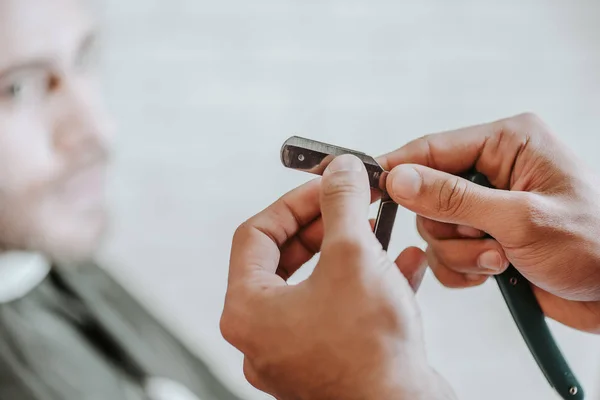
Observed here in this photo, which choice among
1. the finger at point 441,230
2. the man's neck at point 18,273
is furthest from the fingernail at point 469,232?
the man's neck at point 18,273

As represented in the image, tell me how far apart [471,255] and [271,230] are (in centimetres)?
23

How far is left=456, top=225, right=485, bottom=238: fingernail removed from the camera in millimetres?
698

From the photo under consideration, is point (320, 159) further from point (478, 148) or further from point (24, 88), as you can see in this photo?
point (24, 88)

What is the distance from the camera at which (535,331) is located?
2.23 ft

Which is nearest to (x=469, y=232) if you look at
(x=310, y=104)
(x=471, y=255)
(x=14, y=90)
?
(x=471, y=255)

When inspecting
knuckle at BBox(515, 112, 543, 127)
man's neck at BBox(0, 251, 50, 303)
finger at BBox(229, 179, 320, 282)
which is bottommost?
man's neck at BBox(0, 251, 50, 303)

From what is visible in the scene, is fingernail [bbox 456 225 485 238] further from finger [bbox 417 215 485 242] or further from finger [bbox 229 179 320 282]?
finger [bbox 229 179 320 282]

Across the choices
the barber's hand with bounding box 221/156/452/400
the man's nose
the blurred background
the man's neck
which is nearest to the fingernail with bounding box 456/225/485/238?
the barber's hand with bounding box 221/156/452/400

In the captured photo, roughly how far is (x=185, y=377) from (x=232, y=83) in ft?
1.64

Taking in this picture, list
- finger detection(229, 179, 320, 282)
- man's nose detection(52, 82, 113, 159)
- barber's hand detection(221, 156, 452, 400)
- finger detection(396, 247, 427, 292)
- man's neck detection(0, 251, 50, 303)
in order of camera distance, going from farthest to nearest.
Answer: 1. man's neck detection(0, 251, 50, 303)
2. man's nose detection(52, 82, 113, 159)
3. finger detection(396, 247, 427, 292)
4. finger detection(229, 179, 320, 282)
5. barber's hand detection(221, 156, 452, 400)

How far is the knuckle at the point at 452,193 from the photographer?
587mm

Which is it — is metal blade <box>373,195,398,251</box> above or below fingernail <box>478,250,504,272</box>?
above

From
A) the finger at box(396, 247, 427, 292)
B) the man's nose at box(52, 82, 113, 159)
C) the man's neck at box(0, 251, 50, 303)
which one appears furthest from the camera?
the man's neck at box(0, 251, 50, 303)

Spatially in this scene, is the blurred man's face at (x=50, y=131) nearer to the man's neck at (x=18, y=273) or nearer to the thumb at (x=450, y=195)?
the man's neck at (x=18, y=273)
